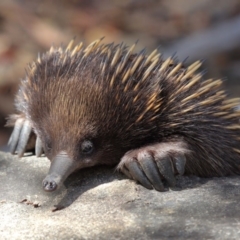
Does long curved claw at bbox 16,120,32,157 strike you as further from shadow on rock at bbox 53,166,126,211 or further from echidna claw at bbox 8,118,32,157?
shadow on rock at bbox 53,166,126,211

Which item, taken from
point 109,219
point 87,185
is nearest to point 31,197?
point 87,185

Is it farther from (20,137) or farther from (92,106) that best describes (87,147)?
(20,137)

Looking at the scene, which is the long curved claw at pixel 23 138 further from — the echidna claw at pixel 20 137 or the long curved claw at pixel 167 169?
the long curved claw at pixel 167 169

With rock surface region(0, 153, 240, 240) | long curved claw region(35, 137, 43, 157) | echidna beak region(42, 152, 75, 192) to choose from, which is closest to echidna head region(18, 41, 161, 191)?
echidna beak region(42, 152, 75, 192)

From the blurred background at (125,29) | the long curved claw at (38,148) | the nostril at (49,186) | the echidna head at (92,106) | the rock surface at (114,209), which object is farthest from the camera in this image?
the blurred background at (125,29)

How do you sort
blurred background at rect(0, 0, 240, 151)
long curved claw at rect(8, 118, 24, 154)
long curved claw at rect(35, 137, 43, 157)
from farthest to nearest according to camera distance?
blurred background at rect(0, 0, 240, 151) < long curved claw at rect(8, 118, 24, 154) < long curved claw at rect(35, 137, 43, 157)

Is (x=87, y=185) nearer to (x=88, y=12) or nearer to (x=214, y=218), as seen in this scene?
(x=214, y=218)

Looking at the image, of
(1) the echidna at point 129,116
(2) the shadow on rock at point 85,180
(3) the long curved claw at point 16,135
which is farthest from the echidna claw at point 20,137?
(2) the shadow on rock at point 85,180

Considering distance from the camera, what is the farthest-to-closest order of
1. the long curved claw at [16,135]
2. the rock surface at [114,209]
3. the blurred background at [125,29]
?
the blurred background at [125,29] < the long curved claw at [16,135] < the rock surface at [114,209]
